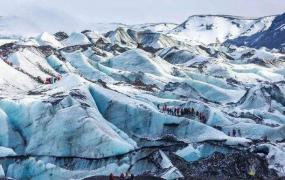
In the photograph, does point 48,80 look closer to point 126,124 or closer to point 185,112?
point 126,124

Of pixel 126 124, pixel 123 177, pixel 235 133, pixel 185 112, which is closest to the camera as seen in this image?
pixel 123 177

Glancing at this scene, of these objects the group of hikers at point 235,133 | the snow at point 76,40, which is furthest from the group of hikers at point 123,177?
the snow at point 76,40

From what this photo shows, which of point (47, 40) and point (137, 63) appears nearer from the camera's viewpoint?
point (137, 63)

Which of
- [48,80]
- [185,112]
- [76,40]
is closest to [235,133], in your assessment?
[185,112]

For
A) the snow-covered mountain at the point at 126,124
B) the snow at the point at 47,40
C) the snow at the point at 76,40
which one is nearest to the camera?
the snow-covered mountain at the point at 126,124

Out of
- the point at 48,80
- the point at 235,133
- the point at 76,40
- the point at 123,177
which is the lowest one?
the point at 76,40

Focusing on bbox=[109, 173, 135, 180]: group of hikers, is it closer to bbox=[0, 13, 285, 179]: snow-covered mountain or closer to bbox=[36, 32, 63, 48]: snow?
bbox=[0, 13, 285, 179]: snow-covered mountain

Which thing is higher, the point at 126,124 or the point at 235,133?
the point at 126,124

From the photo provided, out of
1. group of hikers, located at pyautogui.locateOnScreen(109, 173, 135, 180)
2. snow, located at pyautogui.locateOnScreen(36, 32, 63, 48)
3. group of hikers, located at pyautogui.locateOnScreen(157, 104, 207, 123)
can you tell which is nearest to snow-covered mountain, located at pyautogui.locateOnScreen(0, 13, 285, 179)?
group of hikers, located at pyautogui.locateOnScreen(157, 104, 207, 123)

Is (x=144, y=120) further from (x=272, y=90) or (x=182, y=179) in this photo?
(x=272, y=90)

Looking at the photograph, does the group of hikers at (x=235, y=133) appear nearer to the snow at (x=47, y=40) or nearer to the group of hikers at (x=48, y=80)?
the group of hikers at (x=48, y=80)

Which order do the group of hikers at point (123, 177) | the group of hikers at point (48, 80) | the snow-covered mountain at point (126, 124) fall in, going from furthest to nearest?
the group of hikers at point (48, 80), the snow-covered mountain at point (126, 124), the group of hikers at point (123, 177)
